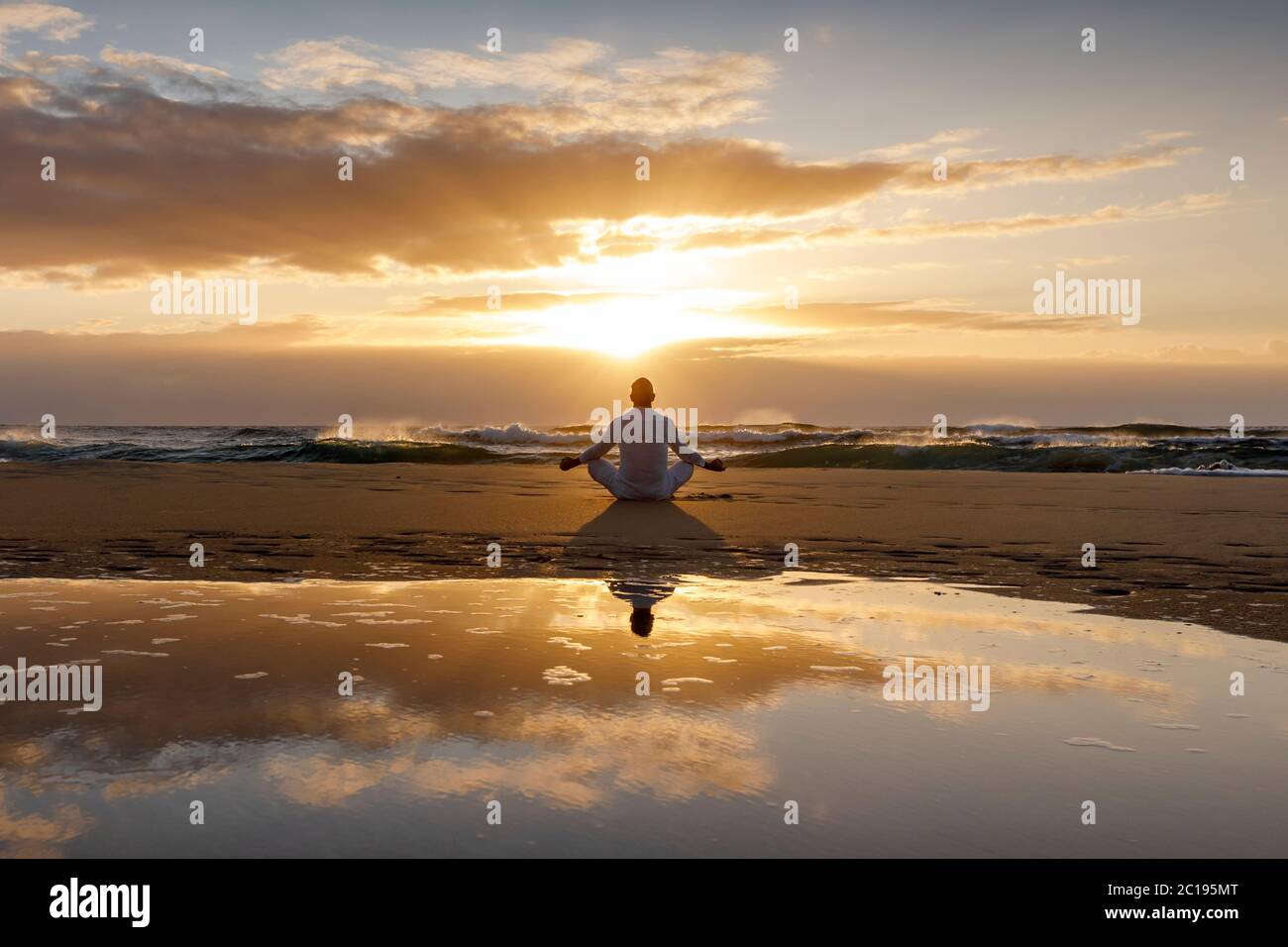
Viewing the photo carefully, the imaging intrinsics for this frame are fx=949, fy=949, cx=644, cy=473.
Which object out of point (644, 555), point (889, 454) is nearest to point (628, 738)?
point (644, 555)

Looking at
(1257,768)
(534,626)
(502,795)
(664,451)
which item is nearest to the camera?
(502,795)

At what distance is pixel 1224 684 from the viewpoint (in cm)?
338

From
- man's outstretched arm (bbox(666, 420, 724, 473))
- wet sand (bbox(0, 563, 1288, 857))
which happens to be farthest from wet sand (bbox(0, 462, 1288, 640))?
wet sand (bbox(0, 563, 1288, 857))

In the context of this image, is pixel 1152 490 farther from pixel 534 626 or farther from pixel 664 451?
pixel 534 626

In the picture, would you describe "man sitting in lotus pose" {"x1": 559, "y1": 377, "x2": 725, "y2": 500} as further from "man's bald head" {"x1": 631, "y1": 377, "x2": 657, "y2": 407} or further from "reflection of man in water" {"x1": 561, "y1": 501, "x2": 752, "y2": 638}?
"reflection of man in water" {"x1": 561, "y1": 501, "x2": 752, "y2": 638}

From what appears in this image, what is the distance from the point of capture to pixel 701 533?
27.7ft

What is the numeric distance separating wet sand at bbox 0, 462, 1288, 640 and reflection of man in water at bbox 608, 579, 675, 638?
0.56m

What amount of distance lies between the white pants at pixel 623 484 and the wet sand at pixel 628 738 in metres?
6.64

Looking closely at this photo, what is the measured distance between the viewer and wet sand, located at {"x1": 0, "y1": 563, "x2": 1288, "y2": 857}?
6.81 feet

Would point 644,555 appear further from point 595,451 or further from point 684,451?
point 684,451

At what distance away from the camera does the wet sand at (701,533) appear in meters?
5.92
